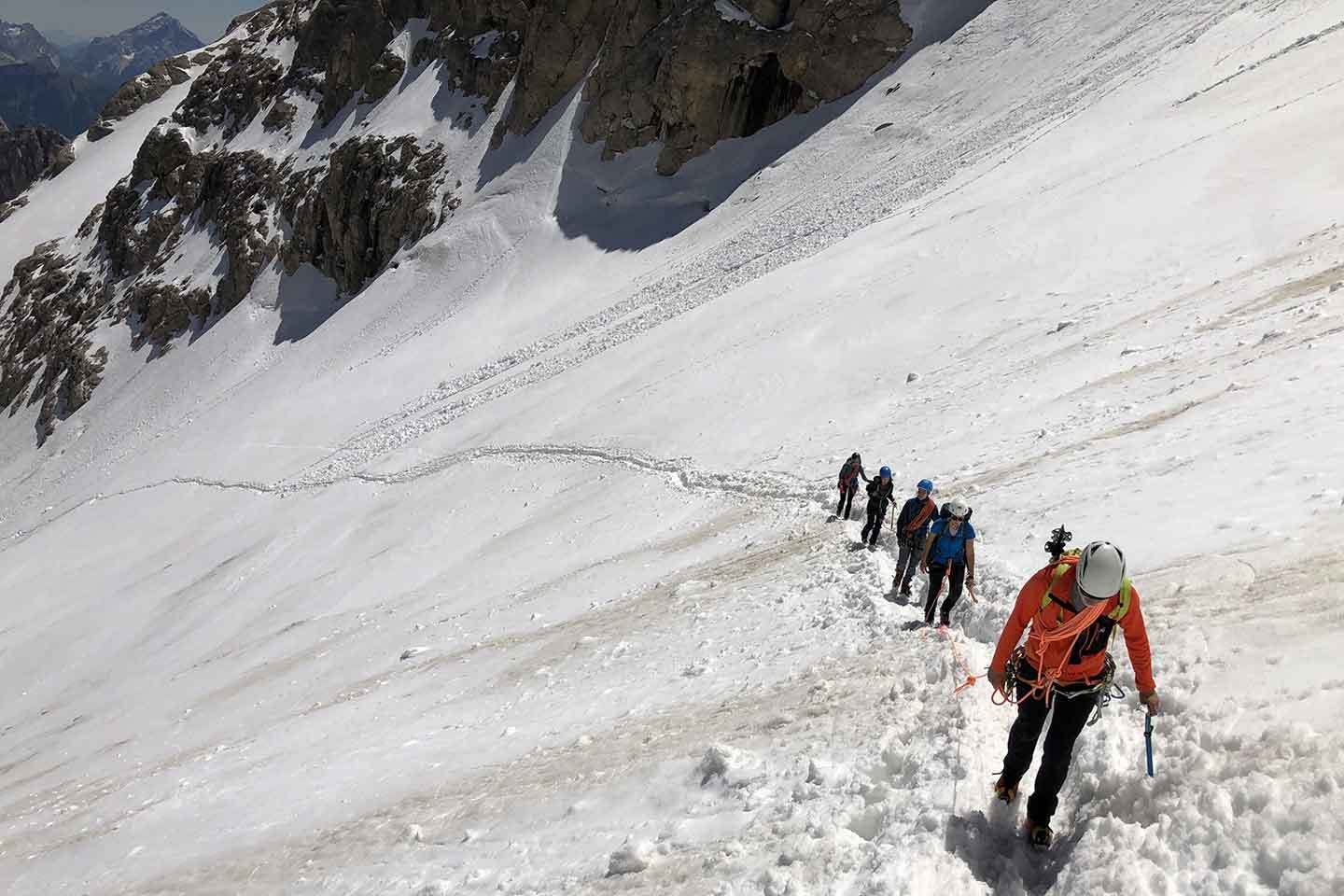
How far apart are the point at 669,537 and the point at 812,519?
10.7 ft

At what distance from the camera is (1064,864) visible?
5.46 m

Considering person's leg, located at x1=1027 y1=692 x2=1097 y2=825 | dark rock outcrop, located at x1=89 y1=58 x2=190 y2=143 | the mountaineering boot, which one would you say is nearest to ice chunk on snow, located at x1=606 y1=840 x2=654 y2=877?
the mountaineering boot

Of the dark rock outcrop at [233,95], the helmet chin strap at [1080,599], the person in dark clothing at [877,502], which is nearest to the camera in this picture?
the helmet chin strap at [1080,599]

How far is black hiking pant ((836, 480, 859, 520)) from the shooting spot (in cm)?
1480

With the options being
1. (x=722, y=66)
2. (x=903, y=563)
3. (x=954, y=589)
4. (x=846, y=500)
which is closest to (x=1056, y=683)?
(x=954, y=589)

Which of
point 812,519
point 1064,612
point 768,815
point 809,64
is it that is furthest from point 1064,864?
point 809,64

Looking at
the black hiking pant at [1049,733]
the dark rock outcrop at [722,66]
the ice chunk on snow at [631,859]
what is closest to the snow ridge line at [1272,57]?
the dark rock outcrop at [722,66]

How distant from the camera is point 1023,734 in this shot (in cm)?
573

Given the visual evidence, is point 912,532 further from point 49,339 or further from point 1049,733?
point 49,339

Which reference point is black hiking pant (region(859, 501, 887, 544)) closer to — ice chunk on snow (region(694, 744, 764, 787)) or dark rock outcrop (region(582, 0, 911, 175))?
ice chunk on snow (region(694, 744, 764, 787))

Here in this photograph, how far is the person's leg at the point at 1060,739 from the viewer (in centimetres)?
548

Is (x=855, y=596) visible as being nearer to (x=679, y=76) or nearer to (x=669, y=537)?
(x=669, y=537)

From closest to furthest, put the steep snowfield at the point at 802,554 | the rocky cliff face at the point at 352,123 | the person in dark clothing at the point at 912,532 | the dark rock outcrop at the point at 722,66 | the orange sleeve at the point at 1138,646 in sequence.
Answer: the orange sleeve at the point at 1138,646, the steep snowfield at the point at 802,554, the person in dark clothing at the point at 912,532, the dark rock outcrop at the point at 722,66, the rocky cliff face at the point at 352,123

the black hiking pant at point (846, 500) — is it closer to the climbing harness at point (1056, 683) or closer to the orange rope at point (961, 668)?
the orange rope at point (961, 668)
